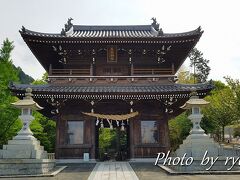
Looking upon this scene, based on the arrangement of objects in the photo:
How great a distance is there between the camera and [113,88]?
21.3m

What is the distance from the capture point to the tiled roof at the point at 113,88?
2008 cm

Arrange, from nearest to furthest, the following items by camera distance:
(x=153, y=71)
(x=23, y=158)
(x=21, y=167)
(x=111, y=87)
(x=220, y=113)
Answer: (x=21, y=167) < (x=23, y=158) < (x=111, y=87) < (x=153, y=71) < (x=220, y=113)

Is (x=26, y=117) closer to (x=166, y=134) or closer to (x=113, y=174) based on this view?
(x=113, y=174)

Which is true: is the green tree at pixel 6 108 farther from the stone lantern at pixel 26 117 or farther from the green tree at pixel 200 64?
the green tree at pixel 200 64

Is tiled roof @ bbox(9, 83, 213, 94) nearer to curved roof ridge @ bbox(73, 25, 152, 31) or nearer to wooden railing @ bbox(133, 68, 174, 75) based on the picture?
wooden railing @ bbox(133, 68, 174, 75)

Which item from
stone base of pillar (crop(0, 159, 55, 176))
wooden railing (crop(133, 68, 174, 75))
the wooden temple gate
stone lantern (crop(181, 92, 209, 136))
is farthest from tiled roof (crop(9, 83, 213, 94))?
stone base of pillar (crop(0, 159, 55, 176))

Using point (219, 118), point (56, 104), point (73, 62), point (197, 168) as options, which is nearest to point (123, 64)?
point (73, 62)

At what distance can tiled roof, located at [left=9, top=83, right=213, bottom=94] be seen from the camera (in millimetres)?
20078

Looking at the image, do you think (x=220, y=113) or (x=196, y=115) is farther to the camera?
(x=220, y=113)

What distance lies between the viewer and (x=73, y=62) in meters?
24.1

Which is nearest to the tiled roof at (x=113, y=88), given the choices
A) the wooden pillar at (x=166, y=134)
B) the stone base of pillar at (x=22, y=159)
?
the wooden pillar at (x=166, y=134)

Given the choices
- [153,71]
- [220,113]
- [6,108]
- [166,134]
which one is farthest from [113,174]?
[220,113]

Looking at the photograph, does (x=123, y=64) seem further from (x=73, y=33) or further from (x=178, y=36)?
(x=73, y=33)

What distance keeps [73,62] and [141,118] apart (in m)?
7.66
